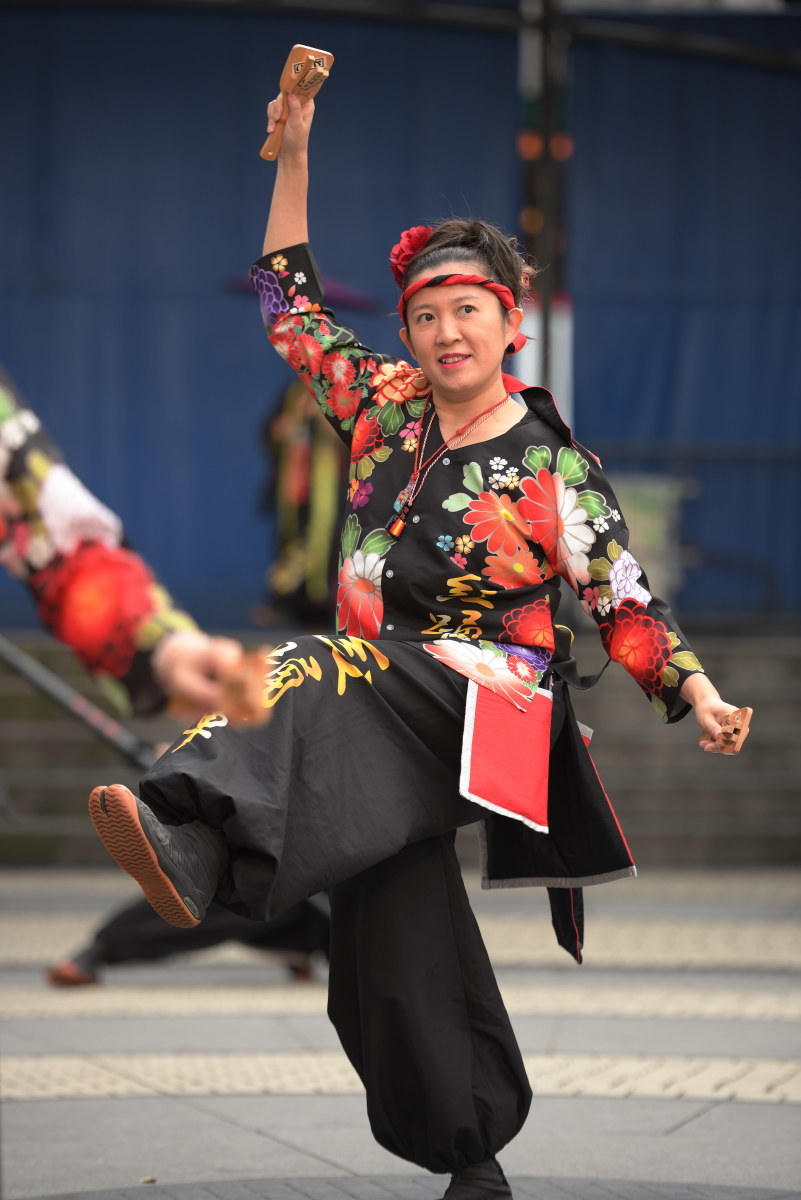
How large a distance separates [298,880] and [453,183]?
35.8 feet

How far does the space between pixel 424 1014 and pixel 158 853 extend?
2.51 ft

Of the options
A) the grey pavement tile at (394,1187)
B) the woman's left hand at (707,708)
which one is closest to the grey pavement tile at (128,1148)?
the grey pavement tile at (394,1187)

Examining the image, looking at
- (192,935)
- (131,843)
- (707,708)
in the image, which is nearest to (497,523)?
(707,708)

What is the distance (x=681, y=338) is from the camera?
1323 cm

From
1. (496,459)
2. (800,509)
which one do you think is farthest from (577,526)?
(800,509)

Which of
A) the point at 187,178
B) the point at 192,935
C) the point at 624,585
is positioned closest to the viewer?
the point at 624,585

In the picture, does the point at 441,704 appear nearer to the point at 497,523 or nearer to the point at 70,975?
the point at 497,523

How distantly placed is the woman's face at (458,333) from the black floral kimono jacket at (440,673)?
10 centimetres

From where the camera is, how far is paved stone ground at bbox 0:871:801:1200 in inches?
152

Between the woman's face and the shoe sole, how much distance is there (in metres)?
1.06

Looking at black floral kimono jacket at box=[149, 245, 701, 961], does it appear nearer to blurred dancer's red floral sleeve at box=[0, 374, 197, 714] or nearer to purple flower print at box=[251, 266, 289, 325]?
purple flower print at box=[251, 266, 289, 325]

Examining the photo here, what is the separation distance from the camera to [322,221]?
1334cm

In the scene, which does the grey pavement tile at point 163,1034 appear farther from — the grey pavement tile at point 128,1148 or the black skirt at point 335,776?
the black skirt at point 335,776

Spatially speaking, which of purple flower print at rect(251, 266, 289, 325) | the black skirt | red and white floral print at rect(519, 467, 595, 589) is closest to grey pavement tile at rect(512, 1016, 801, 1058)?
the black skirt
